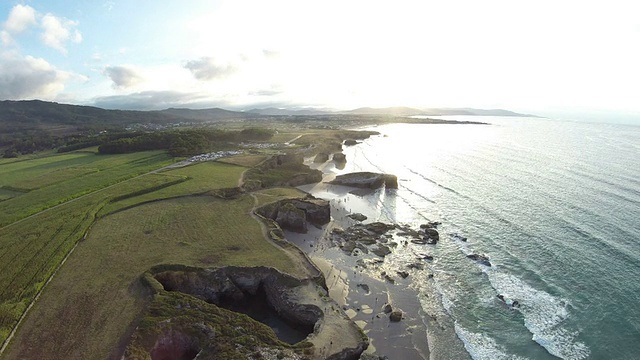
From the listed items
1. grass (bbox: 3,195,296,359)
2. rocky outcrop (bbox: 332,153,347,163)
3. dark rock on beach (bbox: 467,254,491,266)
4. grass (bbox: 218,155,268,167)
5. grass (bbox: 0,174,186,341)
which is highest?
grass (bbox: 0,174,186,341)

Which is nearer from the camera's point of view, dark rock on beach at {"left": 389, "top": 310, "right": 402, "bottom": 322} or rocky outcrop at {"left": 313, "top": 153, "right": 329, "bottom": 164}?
dark rock on beach at {"left": 389, "top": 310, "right": 402, "bottom": 322}

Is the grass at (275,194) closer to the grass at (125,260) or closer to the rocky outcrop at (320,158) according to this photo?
the grass at (125,260)

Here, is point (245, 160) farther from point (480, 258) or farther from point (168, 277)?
point (480, 258)

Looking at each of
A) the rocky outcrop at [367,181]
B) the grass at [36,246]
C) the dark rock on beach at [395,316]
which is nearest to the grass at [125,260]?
the grass at [36,246]

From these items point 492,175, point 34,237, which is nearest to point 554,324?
point 34,237

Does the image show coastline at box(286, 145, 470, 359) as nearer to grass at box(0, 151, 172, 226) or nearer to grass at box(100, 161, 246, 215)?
grass at box(100, 161, 246, 215)

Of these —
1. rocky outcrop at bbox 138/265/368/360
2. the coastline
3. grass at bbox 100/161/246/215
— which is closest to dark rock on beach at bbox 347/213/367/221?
the coastline
